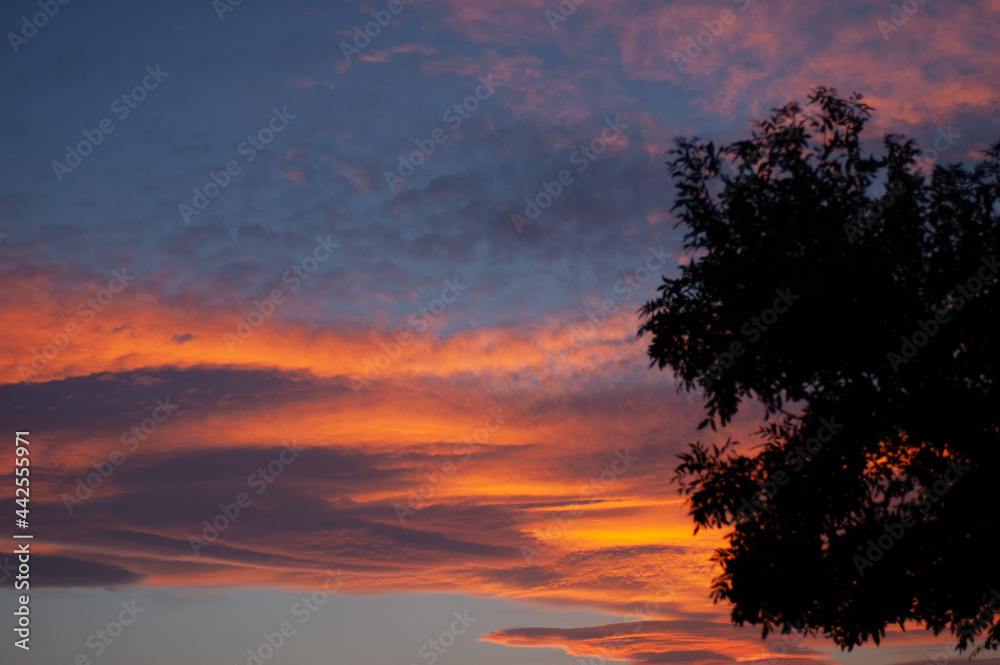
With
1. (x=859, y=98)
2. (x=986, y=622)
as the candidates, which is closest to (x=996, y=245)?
(x=859, y=98)

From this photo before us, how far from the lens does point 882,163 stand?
66.9 feet

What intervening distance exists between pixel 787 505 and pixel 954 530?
3.49 m

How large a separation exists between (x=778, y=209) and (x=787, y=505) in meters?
6.77

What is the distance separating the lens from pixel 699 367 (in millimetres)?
A: 20984

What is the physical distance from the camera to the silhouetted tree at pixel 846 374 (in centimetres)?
1888

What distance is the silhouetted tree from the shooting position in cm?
1888

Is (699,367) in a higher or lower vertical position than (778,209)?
lower

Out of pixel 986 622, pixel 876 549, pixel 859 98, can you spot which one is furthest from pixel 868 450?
pixel 859 98

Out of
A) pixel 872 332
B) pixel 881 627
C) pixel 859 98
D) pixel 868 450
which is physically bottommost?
pixel 881 627

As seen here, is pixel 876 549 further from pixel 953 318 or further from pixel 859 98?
pixel 859 98

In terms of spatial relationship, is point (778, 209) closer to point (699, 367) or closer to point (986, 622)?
point (699, 367)

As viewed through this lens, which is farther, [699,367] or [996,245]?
[699,367]

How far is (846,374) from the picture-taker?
19.8 metres

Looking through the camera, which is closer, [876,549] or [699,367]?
[876,549]
